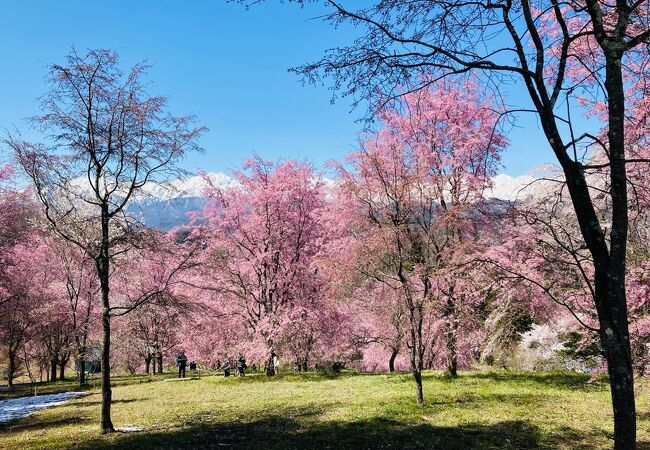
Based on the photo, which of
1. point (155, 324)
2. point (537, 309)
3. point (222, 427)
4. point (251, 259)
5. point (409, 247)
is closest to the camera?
point (222, 427)

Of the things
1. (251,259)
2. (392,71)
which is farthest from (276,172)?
(392,71)

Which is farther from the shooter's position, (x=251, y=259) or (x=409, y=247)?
(x=251, y=259)

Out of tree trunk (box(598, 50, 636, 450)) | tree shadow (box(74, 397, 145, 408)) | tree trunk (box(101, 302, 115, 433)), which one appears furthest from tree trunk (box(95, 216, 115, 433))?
tree trunk (box(598, 50, 636, 450))

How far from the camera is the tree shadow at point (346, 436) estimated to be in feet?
31.5

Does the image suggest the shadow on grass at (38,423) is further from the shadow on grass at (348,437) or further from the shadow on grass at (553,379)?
the shadow on grass at (553,379)

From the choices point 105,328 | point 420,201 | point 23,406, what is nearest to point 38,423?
point 105,328

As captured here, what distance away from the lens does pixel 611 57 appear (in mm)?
4387

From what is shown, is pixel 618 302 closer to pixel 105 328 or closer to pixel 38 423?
pixel 105 328

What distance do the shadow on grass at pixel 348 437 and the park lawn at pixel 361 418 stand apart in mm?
25

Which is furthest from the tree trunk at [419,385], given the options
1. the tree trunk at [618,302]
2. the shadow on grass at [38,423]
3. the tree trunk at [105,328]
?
the shadow on grass at [38,423]

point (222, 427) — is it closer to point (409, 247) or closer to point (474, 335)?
point (409, 247)

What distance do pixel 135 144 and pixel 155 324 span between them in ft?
97.9

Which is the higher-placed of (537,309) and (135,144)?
(135,144)

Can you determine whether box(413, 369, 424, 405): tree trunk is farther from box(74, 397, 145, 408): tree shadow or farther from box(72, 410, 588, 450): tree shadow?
box(74, 397, 145, 408): tree shadow
